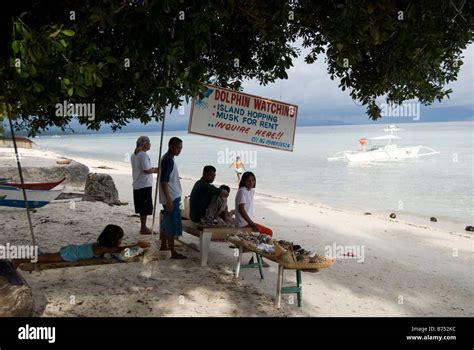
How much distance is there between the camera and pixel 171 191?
6.69 m

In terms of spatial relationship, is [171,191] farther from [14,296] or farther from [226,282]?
[14,296]

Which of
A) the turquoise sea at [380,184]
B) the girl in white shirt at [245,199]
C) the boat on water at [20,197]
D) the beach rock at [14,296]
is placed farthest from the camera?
the turquoise sea at [380,184]

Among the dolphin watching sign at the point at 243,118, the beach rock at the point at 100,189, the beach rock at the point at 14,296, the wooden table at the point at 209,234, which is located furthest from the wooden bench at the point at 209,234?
the beach rock at the point at 100,189

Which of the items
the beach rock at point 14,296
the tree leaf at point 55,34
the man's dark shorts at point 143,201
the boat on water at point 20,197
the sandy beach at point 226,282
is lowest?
the sandy beach at point 226,282

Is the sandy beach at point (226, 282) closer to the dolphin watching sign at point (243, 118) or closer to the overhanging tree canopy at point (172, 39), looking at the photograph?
the dolphin watching sign at point (243, 118)

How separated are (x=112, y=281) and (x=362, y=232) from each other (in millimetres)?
8753

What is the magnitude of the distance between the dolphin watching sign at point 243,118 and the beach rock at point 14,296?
249cm

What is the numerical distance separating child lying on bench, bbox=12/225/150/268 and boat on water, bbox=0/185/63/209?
5.16m

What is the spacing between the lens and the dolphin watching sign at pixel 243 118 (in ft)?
17.5

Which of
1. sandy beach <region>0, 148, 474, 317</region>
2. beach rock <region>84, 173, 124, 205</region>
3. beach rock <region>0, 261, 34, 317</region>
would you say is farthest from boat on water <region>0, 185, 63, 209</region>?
beach rock <region>0, 261, 34, 317</region>

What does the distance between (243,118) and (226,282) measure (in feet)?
7.70

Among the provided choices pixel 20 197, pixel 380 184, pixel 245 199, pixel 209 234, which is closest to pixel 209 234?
pixel 209 234
